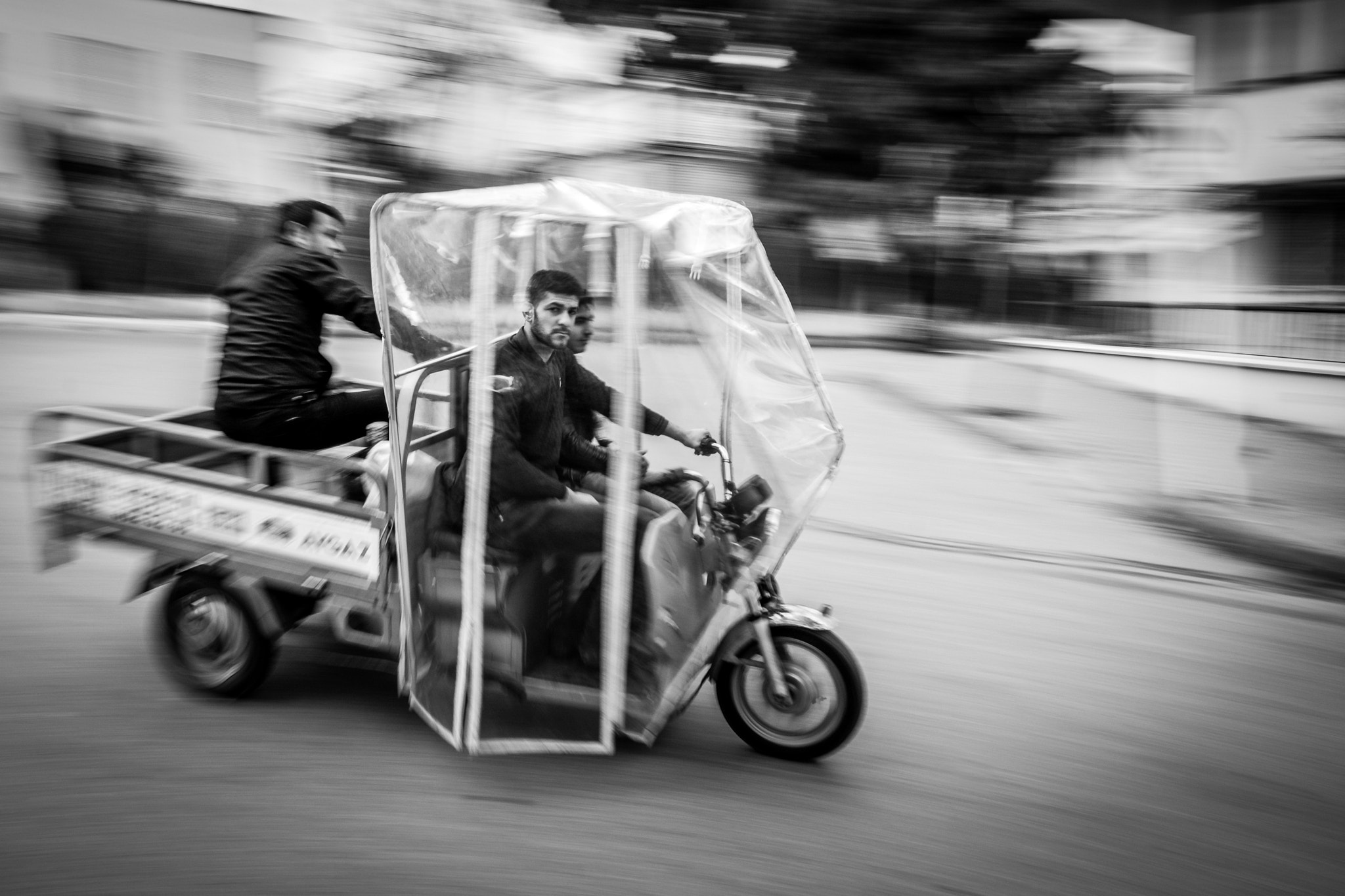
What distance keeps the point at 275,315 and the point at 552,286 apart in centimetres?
138

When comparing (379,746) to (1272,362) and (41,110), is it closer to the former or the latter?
(1272,362)

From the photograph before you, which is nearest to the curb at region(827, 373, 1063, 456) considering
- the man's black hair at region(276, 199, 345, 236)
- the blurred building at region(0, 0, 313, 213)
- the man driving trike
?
the man driving trike

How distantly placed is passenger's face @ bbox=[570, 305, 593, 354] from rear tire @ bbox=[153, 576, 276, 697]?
1530 mm

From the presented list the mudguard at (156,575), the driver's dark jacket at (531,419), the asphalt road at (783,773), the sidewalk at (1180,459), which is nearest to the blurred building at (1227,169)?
the sidewalk at (1180,459)

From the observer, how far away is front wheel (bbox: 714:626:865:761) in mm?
3553

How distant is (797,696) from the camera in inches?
143

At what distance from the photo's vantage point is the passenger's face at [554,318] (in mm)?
3420

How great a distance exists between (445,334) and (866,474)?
4718mm

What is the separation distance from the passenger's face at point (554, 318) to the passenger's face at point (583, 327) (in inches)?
0.6

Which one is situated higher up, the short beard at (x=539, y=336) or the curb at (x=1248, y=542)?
the short beard at (x=539, y=336)

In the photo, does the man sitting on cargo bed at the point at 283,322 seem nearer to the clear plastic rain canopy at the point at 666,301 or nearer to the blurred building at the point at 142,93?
the clear plastic rain canopy at the point at 666,301

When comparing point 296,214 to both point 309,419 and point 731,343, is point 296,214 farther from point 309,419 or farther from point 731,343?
point 731,343

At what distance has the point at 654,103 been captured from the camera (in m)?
11.0

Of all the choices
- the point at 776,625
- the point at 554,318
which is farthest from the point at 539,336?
the point at 776,625
